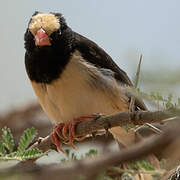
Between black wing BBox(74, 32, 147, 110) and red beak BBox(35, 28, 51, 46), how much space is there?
32 cm

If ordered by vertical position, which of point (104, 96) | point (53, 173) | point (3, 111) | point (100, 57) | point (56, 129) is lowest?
point (3, 111)

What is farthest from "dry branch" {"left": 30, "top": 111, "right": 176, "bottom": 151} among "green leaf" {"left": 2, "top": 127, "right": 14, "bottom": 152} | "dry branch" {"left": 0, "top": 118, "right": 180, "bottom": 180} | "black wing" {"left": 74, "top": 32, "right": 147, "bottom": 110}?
"dry branch" {"left": 0, "top": 118, "right": 180, "bottom": 180}

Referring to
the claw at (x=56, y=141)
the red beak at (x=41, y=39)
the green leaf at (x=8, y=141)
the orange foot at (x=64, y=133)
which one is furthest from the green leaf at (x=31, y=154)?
the red beak at (x=41, y=39)

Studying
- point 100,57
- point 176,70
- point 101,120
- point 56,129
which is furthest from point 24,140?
point 100,57

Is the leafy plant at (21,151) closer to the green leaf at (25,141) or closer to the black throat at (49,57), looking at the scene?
the green leaf at (25,141)

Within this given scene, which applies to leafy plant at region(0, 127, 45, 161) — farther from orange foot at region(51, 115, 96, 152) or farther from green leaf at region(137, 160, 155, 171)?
orange foot at region(51, 115, 96, 152)

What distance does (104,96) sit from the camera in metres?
3.19

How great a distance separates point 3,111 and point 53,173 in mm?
4494

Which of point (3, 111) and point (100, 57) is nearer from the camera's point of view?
point (100, 57)

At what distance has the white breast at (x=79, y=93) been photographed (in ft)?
10.0

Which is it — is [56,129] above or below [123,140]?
above

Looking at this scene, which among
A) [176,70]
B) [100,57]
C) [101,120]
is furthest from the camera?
[100,57]

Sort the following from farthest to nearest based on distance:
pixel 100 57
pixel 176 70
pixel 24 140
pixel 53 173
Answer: pixel 100 57 → pixel 24 140 → pixel 176 70 → pixel 53 173

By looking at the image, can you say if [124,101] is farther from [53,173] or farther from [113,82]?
[53,173]
